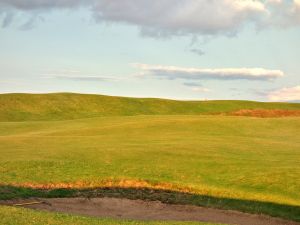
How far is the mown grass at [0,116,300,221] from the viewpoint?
24.7 metres

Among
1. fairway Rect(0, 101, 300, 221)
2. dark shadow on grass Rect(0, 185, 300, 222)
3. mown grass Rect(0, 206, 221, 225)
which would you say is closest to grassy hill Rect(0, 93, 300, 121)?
fairway Rect(0, 101, 300, 221)

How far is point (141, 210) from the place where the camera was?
2312cm

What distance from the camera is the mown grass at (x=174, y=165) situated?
24672 mm

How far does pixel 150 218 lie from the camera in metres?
22.0

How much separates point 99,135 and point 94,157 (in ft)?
40.1

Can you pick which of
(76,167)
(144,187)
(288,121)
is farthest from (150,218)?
(288,121)

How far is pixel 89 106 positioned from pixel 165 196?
6302 cm

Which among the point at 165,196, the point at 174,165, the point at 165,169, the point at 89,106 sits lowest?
the point at 165,196

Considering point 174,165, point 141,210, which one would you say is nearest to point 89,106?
point 174,165

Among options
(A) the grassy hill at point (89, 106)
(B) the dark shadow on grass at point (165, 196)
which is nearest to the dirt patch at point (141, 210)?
(B) the dark shadow on grass at point (165, 196)

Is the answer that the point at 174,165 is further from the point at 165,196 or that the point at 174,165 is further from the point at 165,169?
the point at 165,196

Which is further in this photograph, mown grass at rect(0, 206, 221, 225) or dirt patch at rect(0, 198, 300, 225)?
dirt patch at rect(0, 198, 300, 225)

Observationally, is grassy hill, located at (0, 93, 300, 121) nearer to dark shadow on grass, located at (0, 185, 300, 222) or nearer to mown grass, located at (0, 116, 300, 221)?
mown grass, located at (0, 116, 300, 221)

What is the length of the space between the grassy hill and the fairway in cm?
4133
